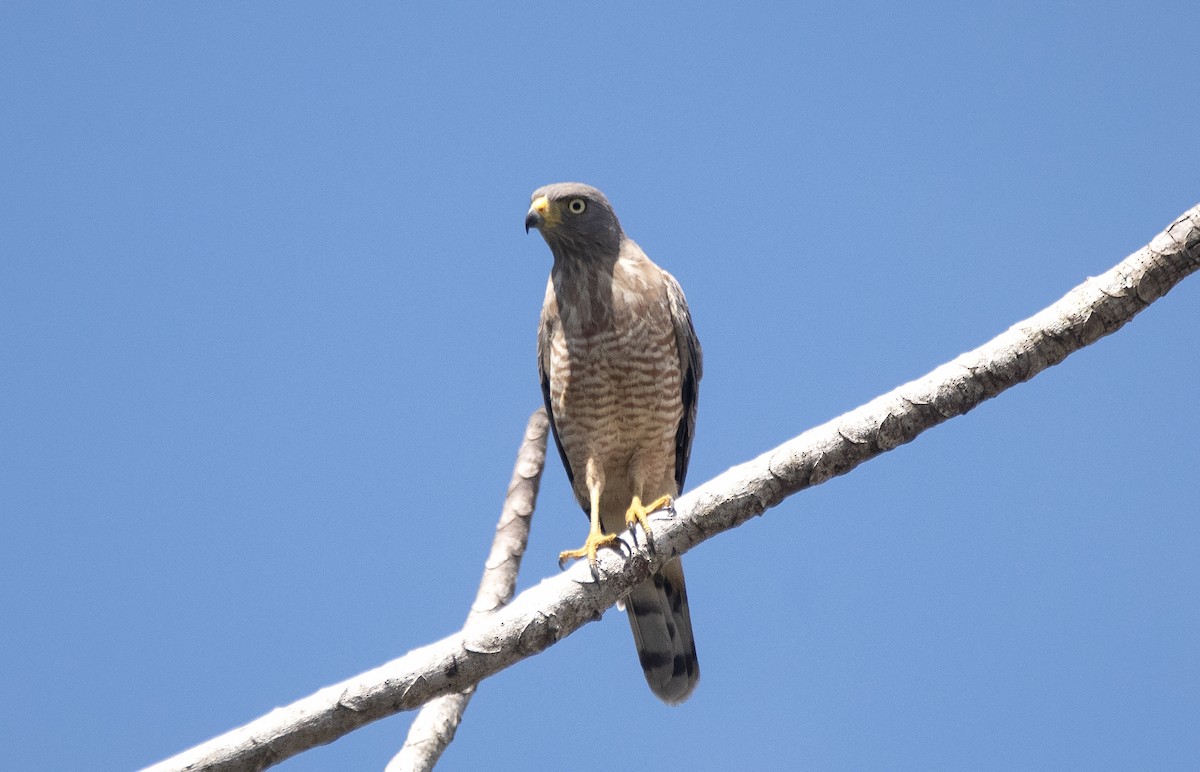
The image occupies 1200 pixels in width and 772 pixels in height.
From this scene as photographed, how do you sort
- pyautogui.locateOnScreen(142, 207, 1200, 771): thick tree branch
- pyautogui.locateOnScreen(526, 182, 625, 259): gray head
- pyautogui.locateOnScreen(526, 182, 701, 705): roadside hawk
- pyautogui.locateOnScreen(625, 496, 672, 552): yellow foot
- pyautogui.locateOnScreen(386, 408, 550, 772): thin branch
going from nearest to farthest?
pyautogui.locateOnScreen(142, 207, 1200, 771): thick tree branch → pyautogui.locateOnScreen(625, 496, 672, 552): yellow foot → pyautogui.locateOnScreen(386, 408, 550, 772): thin branch → pyautogui.locateOnScreen(526, 182, 701, 705): roadside hawk → pyautogui.locateOnScreen(526, 182, 625, 259): gray head

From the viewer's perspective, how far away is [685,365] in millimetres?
5660

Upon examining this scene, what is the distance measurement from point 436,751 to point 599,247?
8.07ft

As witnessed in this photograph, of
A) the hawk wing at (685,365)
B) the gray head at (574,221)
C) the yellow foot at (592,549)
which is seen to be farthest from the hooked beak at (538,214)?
the yellow foot at (592,549)

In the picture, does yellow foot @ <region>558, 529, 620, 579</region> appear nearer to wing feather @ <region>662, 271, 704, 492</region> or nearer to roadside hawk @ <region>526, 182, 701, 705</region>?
roadside hawk @ <region>526, 182, 701, 705</region>

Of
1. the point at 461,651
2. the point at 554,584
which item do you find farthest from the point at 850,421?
the point at 461,651

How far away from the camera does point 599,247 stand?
5.58m

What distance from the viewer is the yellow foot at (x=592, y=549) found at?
3.94m

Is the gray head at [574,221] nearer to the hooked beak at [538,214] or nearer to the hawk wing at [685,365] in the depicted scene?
the hooked beak at [538,214]

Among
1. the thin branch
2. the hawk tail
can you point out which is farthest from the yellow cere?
the hawk tail

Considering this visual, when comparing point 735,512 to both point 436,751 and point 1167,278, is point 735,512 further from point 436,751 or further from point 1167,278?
point 436,751

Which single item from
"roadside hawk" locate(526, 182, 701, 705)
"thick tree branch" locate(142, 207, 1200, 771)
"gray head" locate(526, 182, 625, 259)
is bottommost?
"thick tree branch" locate(142, 207, 1200, 771)

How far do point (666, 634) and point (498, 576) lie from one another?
2.88 feet

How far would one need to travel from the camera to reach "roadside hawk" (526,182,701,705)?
17.7ft

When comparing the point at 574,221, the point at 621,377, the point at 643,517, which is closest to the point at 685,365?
the point at 621,377
